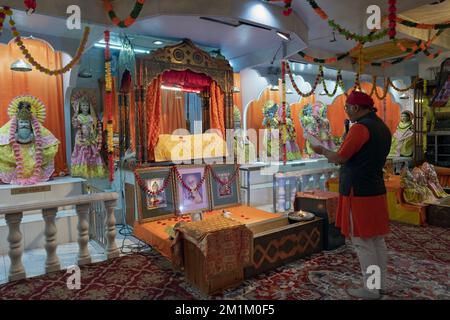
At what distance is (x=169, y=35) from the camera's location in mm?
4762

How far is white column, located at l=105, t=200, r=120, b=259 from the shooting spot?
3664 mm

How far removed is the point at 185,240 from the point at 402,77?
834cm

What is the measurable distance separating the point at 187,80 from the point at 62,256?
3.00 m

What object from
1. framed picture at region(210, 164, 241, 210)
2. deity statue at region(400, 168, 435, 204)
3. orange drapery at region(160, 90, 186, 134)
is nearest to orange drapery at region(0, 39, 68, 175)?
orange drapery at region(160, 90, 186, 134)

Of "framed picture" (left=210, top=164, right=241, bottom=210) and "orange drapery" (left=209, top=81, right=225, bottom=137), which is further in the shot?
"orange drapery" (left=209, top=81, right=225, bottom=137)

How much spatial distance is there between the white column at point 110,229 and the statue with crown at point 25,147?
6.24 feet

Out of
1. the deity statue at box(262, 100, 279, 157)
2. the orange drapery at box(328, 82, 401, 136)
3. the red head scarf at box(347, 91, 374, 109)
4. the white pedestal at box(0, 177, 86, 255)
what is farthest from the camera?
the orange drapery at box(328, 82, 401, 136)

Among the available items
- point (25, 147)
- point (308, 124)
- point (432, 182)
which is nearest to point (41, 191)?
point (25, 147)

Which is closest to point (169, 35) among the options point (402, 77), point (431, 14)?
point (431, 14)

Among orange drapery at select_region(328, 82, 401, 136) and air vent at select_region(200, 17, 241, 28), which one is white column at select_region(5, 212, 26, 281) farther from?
orange drapery at select_region(328, 82, 401, 136)

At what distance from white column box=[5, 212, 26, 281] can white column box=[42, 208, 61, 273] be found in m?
0.23

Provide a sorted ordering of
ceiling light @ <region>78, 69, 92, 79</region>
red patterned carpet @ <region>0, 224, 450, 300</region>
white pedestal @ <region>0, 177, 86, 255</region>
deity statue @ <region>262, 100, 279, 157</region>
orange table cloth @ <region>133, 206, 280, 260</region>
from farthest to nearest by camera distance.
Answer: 1. deity statue @ <region>262, 100, 279, 157</region>
2. ceiling light @ <region>78, 69, 92, 79</region>
3. white pedestal @ <region>0, 177, 86, 255</region>
4. orange table cloth @ <region>133, 206, 280, 260</region>
5. red patterned carpet @ <region>0, 224, 450, 300</region>

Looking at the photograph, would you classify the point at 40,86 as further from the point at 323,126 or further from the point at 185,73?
the point at 323,126

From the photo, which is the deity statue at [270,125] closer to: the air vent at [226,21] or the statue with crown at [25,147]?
the air vent at [226,21]
